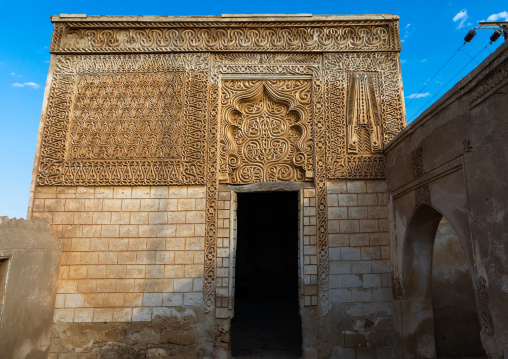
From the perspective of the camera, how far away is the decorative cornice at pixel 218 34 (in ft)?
20.5

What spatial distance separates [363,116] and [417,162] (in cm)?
144

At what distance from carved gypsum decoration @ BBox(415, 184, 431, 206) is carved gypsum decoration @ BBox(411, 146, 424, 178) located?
0.17 meters

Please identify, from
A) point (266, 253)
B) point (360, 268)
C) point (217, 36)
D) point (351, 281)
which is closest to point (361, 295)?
point (351, 281)

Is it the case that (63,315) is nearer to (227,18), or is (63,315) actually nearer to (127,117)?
(127,117)

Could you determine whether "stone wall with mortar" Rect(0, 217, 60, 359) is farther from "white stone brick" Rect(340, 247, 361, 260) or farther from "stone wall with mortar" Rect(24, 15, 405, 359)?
"white stone brick" Rect(340, 247, 361, 260)

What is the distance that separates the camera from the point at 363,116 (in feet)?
19.4

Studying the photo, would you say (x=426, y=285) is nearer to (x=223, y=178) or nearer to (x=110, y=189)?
(x=223, y=178)

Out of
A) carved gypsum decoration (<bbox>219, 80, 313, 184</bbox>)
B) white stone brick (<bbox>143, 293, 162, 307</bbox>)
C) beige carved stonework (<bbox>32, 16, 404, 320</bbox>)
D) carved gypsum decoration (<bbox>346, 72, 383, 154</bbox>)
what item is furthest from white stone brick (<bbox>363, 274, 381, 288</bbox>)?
white stone brick (<bbox>143, 293, 162, 307</bbox>)

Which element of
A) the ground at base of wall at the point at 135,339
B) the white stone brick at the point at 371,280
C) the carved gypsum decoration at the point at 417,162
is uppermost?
the carved gypsum decoration at the point at 417,162

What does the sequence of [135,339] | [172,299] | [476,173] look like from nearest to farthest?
[476,173], [135,339], [172,299]

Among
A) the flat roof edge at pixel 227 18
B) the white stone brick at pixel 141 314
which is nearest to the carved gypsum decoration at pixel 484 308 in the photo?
the white stone brick at pixel 141 314

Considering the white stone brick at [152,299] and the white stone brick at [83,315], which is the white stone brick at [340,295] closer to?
the white stone brick at [152,299]

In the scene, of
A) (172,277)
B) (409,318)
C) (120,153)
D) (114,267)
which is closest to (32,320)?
(114,267)

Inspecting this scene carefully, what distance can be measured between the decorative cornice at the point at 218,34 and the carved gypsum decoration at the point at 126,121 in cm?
23
